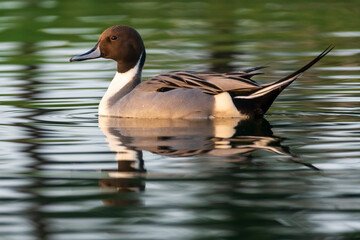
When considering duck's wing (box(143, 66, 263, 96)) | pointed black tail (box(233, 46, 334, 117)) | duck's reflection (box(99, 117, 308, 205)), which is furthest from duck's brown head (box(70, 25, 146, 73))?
pointed black tail (box(233, 46, 334, 117))

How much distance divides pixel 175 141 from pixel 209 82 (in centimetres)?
133

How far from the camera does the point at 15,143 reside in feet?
26.1

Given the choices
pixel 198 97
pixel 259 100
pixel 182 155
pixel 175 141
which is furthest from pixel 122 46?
pixel 182 155

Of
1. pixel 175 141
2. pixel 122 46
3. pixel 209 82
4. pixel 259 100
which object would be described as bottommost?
pixel 175 141

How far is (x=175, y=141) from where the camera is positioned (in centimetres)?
781

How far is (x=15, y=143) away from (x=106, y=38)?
2382 mm

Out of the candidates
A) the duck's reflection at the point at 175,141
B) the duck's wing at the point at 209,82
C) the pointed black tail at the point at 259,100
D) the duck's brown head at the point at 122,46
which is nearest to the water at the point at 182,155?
the duck's reflection at the point at 175,141

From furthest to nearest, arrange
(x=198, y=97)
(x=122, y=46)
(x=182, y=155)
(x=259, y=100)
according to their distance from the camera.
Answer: (x=122, y=46) < (x=198, y=97) < (x=259, y=100) < (x=182, y=155)

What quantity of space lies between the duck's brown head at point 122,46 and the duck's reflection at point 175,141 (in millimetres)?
929

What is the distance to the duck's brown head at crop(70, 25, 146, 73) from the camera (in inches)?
394

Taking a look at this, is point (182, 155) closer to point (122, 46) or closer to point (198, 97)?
point (198, 97)

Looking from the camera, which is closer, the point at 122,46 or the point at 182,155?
the point at 182,155

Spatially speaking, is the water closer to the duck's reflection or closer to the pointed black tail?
the duck's reflection

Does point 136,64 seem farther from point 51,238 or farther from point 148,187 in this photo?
point 51,238
